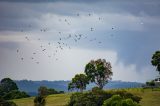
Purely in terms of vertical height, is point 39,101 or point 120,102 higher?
point 39,101

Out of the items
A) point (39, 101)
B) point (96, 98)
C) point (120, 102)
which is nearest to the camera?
point (120, 102)

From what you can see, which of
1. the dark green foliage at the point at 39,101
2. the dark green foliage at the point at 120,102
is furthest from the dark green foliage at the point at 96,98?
the dark green foliage at the point at 120,102

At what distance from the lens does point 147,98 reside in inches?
7347

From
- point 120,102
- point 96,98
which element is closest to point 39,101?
point 96,98

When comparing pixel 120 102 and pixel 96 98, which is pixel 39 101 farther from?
pixel 120 102

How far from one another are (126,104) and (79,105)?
36.4 meters

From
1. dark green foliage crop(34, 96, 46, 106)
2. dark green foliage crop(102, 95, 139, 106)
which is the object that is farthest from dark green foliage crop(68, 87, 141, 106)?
dark green foliage crop(102, 95, 139, 106)

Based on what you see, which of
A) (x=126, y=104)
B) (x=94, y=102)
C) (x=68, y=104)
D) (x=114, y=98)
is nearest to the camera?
(x=126, y=104)

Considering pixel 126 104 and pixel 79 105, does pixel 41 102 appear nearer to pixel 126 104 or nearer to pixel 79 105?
pixel 79 105

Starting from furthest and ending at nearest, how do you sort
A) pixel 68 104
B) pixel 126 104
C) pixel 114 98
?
pixel 68 104 < pixel 114 98 < pixel 126 104

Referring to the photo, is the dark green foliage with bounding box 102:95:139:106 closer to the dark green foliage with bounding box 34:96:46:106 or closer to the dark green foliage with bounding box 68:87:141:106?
the dark green foliage with bounding box 68:87:141:106

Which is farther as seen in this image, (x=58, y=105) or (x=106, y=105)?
(x=58, y=105)

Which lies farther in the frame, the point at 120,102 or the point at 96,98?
the point at 96,98

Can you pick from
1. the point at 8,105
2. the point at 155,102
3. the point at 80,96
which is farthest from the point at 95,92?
the point at 8,105
